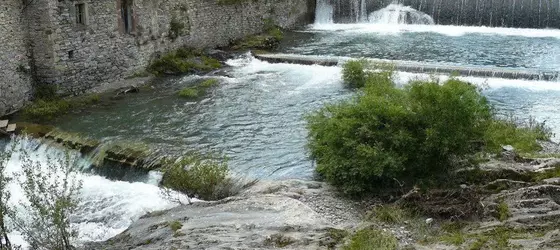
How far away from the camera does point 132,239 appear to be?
37.4ft

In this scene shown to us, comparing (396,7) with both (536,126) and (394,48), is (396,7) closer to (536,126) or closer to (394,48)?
(394,48)

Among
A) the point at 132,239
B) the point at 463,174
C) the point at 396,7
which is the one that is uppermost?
the point at 396,7

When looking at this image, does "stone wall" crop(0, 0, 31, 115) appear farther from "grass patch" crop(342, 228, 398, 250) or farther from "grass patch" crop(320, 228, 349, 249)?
"grass patch" crop(342, 228, 398, 250)

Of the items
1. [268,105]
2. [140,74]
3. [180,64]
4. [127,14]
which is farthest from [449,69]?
[127,14]

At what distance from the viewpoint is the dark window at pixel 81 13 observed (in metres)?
20.2

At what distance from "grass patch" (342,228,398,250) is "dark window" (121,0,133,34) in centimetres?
1455

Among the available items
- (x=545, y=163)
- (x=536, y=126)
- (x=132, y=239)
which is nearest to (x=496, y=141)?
(x=545, y=163)

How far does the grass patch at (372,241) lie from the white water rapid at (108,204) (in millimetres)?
4471

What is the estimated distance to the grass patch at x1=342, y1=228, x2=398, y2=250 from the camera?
9.48 m

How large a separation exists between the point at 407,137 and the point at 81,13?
1248 centimetres

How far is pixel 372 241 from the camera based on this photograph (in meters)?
9.66

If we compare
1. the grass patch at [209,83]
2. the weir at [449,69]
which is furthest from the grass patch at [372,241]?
the grass patch at [209,83]

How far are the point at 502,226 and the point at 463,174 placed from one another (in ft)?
7.74

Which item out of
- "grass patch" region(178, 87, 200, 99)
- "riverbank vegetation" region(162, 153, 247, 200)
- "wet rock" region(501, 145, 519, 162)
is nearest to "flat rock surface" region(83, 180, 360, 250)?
"riverbank vegetation" region(162, 153, 247, 200)
